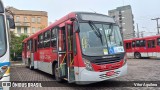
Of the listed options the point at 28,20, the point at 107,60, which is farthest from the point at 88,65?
the point at 28,20

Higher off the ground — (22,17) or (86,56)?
(22,17)

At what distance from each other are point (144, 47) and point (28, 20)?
42.2m

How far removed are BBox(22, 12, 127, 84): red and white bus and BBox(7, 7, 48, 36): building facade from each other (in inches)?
1979

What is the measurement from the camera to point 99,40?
7.77m

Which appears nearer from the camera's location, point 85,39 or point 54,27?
→ point 85,39

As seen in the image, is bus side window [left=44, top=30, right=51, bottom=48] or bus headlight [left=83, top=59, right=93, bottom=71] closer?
bus headlight [left=83, top=59, right=93, bottom=71]

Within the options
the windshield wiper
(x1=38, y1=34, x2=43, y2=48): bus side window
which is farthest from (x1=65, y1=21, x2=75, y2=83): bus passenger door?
(x1=38, y1=34, x2=43, y2=48): bus side window

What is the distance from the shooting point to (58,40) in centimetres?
929

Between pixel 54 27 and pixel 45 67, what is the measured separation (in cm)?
287

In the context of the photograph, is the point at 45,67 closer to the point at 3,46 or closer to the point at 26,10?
the point at 3,46

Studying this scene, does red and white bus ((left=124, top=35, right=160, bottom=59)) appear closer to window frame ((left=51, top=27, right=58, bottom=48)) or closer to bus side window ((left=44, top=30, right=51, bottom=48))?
bus side window ((left=44, top=30, right=51, bottom=48))

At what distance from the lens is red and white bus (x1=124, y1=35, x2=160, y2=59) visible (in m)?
22.8

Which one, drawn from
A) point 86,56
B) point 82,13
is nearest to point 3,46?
point 86,56

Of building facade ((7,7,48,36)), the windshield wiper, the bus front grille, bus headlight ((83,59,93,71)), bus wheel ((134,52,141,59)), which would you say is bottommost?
bus wheel ((134,52,141,59))
